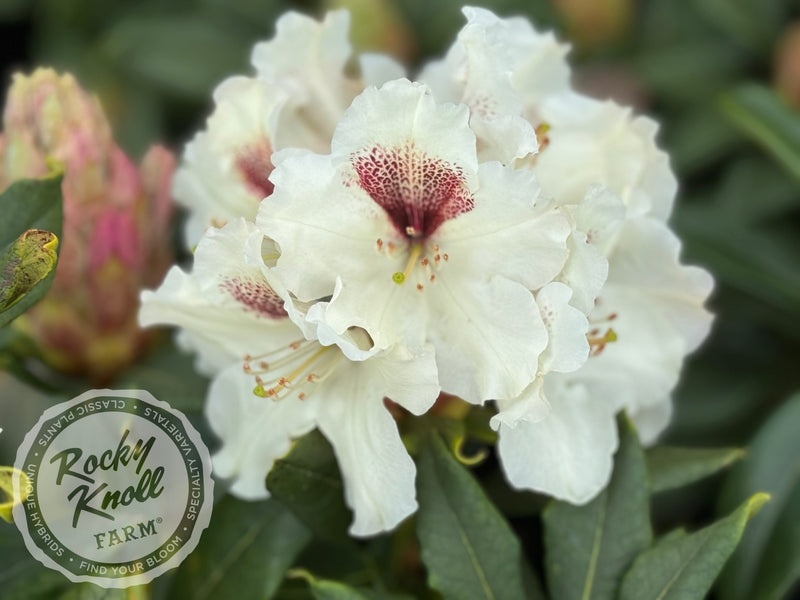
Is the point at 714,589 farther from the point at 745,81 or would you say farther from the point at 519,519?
the point at 745,81

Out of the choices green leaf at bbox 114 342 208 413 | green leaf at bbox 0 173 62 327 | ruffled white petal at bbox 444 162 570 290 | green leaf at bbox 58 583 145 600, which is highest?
ruffled white petal at bbox 444 162 570 290

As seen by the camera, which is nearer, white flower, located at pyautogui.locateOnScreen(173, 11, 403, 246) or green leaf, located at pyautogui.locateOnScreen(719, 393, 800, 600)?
white flower, located at pyautogui.locateOnScreen(173, 11, 403, 246)

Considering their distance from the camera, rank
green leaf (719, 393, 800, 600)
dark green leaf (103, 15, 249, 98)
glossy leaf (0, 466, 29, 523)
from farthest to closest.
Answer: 1. dark green leaf (103, 15, 249, 98)
2. green leaf (719, 393, 800, 600)
3. glossy leaf (0, 466, 29, 523)

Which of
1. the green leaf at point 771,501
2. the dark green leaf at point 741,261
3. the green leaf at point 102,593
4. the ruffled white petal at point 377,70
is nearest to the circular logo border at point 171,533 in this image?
the green leaf at point 102,593

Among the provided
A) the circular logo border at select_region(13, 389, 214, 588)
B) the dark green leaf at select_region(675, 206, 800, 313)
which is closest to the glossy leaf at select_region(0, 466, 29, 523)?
the circular logo border at select_region(13, 389, 214, 588)

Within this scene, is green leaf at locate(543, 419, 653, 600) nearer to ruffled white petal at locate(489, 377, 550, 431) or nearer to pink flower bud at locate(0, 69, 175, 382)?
ruffled white petal at locate(489, 377, 550, 431)

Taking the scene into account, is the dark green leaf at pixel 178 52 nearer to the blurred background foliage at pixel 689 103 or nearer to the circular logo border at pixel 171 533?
the blurred background foliage at pixel 689 103

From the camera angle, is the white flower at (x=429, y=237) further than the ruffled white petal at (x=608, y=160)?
No
